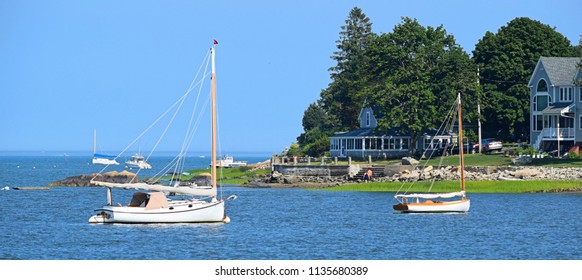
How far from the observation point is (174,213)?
58.7 metres

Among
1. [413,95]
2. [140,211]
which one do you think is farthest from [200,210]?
[413,95]

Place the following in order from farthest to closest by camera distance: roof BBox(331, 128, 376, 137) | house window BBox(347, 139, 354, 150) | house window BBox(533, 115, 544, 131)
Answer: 1. house window BBox(347, 139, 354, 150)
2. roof BBox(331, 128, 376, 137)
3. house window BBox(533, 115, 544, 131)

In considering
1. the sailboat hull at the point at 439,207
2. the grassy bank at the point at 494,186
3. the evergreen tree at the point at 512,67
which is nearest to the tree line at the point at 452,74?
the evergreen tree at the point at 512,67

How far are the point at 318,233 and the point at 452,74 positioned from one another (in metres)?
53.2

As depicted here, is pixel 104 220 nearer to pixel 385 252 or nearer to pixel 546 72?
pixel 385 252

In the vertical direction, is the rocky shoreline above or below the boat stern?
above

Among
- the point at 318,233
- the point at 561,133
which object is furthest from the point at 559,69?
the point at 318,233

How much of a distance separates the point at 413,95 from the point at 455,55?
20.4 feet

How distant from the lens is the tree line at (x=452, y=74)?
10738cm

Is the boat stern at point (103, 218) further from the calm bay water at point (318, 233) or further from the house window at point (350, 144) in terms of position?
the house window at point (350, 144)

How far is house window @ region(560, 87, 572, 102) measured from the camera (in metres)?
105

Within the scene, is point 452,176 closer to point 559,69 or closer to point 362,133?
point 559,69

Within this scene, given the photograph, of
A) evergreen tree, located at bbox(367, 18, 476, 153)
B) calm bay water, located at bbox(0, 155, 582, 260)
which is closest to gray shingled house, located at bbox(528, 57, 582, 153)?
evergreen tree, located at bbox(367, 18, 476, 153)

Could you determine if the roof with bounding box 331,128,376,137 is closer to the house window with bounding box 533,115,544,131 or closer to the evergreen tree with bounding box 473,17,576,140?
the evergreen tree with bounding box 473,17,576,140
